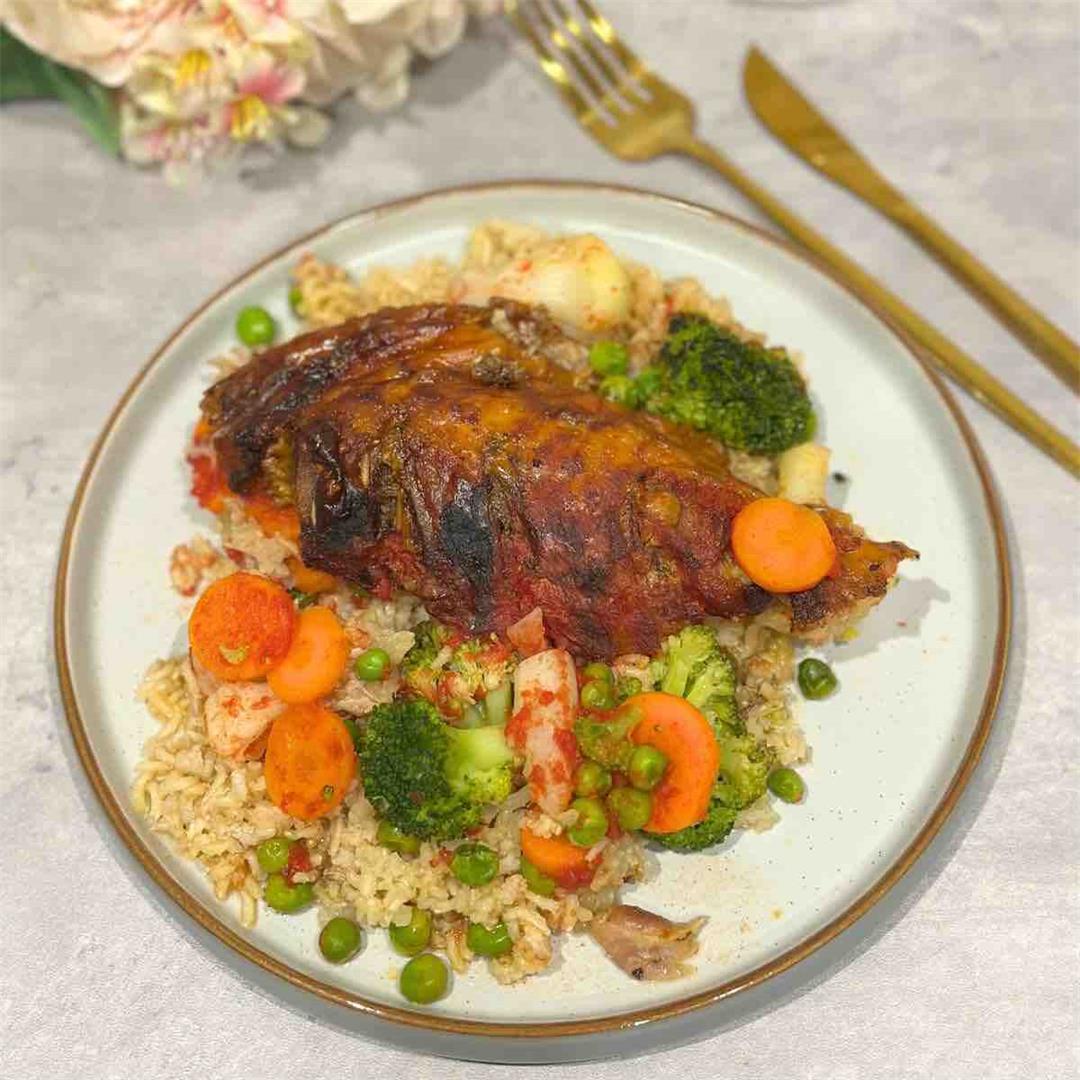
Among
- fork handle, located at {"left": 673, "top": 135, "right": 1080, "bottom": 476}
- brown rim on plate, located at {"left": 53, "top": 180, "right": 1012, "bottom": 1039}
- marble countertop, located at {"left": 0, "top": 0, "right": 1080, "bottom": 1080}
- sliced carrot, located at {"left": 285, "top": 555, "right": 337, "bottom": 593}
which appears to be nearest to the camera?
brown rim on plate, located at {"left": 53, "top": 180, "right": 1012, "bottom": 1039}

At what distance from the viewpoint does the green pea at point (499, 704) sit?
13.9 feet

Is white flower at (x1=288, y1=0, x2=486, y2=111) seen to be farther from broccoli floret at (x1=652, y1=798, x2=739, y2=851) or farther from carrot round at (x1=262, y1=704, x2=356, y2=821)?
broccoli floret at (x1=652, y1=798, x2=739, y2=851)

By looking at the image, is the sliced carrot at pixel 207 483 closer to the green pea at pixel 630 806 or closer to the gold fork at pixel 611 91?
the green pea at pixel 630 806

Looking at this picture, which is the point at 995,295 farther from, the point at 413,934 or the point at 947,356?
the point at 413,934

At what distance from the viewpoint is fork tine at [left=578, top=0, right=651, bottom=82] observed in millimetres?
6363

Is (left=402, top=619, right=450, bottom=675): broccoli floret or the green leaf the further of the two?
the green leaf

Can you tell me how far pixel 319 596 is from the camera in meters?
4.71

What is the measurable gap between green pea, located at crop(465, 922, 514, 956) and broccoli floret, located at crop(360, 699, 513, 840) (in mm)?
337

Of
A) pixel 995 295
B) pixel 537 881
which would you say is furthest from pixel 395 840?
pixel 995 295

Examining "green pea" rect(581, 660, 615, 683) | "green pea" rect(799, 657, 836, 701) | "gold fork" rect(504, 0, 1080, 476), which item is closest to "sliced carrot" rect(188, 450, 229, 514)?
"green pea" rect(581, 660, 615, 683)

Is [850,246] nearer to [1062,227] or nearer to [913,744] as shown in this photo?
[1062,227]

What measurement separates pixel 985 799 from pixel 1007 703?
45 centimetres

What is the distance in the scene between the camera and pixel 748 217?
6195mm

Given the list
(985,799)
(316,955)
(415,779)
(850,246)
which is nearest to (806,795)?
(985,799)
